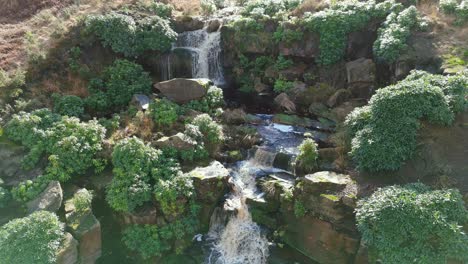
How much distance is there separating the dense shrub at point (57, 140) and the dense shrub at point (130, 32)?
17.6 feet

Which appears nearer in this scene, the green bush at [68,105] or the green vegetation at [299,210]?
the green vegetation at [299,210]

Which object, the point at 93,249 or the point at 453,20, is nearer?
the point at 93,249

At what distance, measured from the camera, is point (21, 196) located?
10.4 meters

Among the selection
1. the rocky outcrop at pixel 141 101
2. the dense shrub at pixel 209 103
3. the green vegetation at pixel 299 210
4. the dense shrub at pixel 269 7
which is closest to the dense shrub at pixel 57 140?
the rocky outcrop at pixel 141 101

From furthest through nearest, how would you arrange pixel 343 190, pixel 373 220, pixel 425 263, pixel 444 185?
pixel 343 190 < pixel 444 185 < pixel 373 220 < pixel 425 263

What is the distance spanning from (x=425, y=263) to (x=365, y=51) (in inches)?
432

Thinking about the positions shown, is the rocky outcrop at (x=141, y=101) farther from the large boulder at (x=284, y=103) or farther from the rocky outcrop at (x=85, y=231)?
the large boulder at (x=284, y=103)

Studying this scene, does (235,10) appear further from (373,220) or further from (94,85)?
(373,220)

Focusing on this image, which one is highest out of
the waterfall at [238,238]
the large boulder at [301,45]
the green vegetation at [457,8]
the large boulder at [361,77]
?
the green vegetation at [457,8]

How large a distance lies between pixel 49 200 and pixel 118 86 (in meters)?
6.39

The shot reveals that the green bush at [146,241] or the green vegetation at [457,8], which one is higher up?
the green vegetation at [457,8]

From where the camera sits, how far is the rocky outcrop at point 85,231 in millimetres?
9633

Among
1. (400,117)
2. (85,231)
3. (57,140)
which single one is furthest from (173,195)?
(400,117)

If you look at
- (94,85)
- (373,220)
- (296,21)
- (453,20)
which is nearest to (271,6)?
(296,21)
